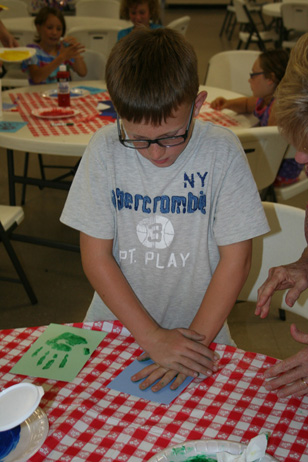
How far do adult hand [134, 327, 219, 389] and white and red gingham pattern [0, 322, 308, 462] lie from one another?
3 centimetres

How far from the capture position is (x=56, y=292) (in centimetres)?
304

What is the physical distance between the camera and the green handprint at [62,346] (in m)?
1.26

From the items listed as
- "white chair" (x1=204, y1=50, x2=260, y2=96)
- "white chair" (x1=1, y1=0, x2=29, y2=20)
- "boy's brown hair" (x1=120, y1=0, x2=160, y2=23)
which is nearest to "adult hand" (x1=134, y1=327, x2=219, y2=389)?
"white chair" (x1=204, y1=50, x2=260, y2=96)

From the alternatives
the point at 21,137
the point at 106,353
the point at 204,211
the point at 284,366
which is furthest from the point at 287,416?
the point at 21,137

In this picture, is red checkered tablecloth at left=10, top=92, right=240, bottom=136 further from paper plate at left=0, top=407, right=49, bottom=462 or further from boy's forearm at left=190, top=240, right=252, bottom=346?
paper plate at left=0, top=407, right=49, bottom=462

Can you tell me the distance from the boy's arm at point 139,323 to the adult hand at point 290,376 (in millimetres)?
134

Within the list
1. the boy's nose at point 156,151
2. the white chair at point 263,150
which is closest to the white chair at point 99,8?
the white chair at point 263,150

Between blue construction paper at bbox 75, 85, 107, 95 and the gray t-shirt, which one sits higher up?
the gray t-shirt

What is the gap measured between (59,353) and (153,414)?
0.28 metres

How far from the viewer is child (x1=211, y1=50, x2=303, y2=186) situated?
3.01 meters

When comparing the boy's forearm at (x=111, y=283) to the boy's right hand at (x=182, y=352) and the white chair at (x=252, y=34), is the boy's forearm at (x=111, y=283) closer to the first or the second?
the boy's right hand at (x=182, y=352)

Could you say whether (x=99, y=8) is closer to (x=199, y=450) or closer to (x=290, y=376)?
(x=290, y=376)

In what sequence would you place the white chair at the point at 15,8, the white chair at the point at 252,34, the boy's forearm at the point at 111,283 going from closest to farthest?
the boy's forearm at the point at 111,283
the white chair at the point at 15,8
the white chair at the point at 252,34

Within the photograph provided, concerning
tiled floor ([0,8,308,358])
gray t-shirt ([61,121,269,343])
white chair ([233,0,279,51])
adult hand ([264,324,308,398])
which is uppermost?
gray t-shirt ([61,121,269,343])
